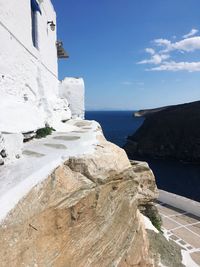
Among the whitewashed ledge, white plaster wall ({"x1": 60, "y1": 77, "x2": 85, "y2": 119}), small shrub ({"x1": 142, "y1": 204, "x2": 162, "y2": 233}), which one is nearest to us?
small shrub ({"x1": 142, "y1": 204, "x2": 162, "y2": 233})

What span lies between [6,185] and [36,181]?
0.48 metres

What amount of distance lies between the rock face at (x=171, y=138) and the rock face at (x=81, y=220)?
142ft

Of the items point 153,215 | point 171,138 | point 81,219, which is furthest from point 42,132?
point 171,138

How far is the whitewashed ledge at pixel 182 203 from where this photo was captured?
13875 mm

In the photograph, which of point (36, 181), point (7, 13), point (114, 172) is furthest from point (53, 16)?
point (36, 181)

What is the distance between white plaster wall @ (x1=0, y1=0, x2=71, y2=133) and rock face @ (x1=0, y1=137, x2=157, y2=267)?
260cm

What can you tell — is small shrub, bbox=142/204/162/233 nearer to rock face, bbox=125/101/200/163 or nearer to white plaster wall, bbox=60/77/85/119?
white plaster wall, bbox=60/77/85/119

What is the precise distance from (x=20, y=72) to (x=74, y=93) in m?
9.84

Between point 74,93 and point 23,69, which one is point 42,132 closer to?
point 23,69

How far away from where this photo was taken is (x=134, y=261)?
666 cm

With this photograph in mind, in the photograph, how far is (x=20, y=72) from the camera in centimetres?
918

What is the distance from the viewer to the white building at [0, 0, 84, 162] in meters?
7.56

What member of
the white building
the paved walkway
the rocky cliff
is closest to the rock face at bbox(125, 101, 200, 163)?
the paved walkway

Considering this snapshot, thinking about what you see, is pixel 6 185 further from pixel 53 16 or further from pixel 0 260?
pixel 53 16
